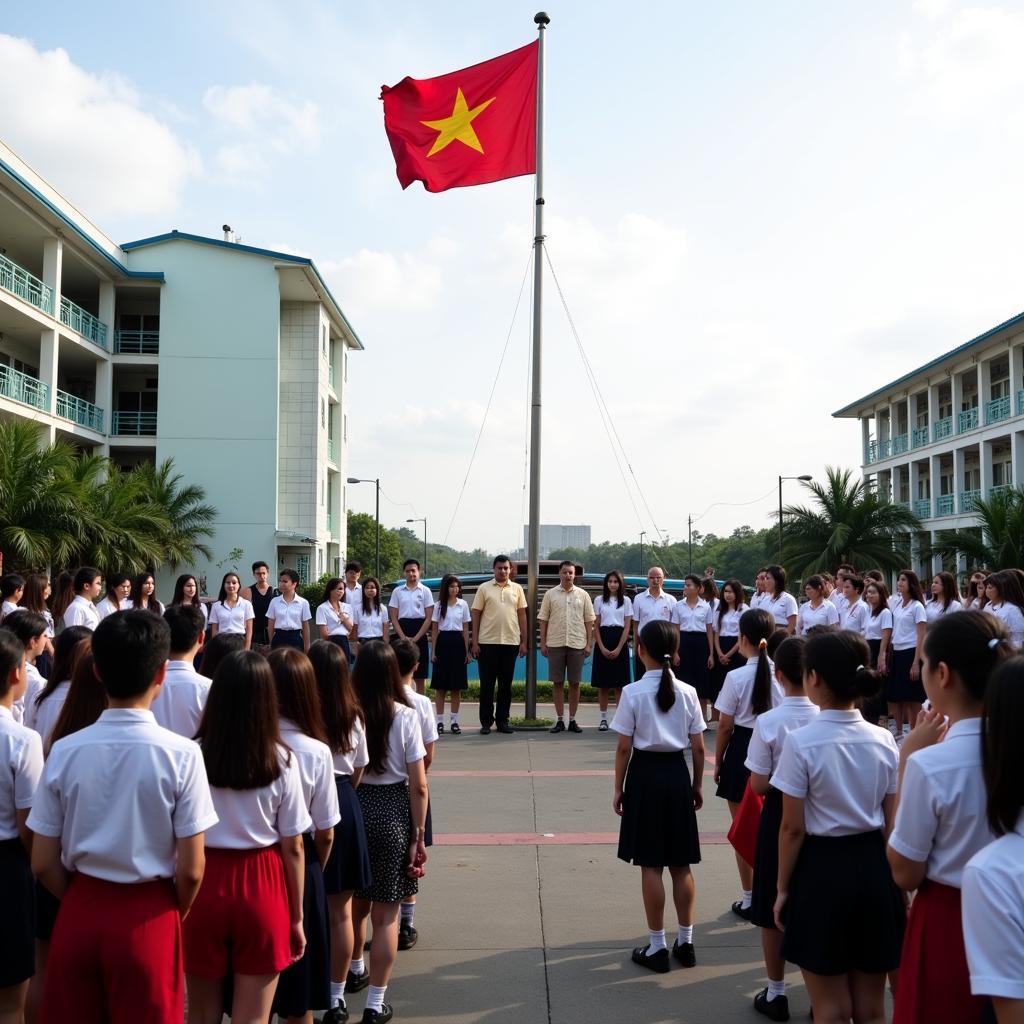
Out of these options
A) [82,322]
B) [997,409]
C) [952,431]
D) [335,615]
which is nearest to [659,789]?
[335,615]

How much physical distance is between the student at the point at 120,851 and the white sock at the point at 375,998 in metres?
1.39

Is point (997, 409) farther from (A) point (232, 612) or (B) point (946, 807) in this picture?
(B) point (946, 807)

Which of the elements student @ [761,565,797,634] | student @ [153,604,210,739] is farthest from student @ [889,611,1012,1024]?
student @ [761,565,797,634]

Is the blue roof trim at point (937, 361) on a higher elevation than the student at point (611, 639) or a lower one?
higher

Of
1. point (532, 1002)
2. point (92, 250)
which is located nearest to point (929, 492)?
point (92, 250)

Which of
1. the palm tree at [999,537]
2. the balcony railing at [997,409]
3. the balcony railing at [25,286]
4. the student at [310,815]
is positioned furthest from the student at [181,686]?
the balcony railing at [997,409]

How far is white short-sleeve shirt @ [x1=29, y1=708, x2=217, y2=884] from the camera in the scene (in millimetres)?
2609

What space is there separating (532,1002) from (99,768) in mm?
2329

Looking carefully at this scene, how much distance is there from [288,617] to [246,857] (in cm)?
897

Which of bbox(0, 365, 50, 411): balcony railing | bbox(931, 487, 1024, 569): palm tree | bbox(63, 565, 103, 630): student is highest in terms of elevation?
bbox(0, 365, 50, 411): balcony railing

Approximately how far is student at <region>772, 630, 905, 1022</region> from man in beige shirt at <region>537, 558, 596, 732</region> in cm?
778

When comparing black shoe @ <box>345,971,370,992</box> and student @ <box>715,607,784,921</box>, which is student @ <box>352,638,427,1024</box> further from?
student @ <box>715,607,784,921</box>

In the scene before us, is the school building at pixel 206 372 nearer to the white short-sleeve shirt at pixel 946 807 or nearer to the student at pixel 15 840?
the student at pixel 15 840

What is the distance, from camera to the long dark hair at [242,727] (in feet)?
10.0
